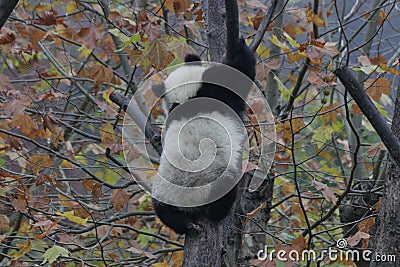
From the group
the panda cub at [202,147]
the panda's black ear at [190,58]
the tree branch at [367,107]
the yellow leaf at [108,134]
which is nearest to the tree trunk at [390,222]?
the tree branch at [367,107]

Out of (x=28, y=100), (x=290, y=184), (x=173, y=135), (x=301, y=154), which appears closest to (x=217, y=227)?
(x=173, y=135)

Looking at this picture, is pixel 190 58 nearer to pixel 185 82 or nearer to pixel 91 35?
pixel 185 82

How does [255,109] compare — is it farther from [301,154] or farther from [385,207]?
[301,154]

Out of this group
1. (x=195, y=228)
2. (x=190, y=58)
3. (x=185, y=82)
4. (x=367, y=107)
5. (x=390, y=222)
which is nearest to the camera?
(x=367, y=107)

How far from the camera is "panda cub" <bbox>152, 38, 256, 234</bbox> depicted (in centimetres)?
262

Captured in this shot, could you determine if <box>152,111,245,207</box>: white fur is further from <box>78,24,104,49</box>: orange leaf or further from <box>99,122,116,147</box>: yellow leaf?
<box>78,24,104,49</box>: orange leaf

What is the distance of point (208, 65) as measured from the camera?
2.74 meters

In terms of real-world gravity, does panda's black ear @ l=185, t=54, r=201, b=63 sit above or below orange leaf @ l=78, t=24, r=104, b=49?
below

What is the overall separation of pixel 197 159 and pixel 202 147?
0.06 m

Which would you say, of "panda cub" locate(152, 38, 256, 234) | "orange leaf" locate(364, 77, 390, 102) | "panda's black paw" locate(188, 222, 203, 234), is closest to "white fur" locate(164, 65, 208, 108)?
"panda cub" locate(152, 38, 256, 234)

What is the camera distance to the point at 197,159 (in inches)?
103

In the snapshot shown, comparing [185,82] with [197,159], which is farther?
[185,82]

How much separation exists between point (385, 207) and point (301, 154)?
3328mm

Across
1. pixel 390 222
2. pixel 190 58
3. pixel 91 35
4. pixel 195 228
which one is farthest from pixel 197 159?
pixel 91 35
